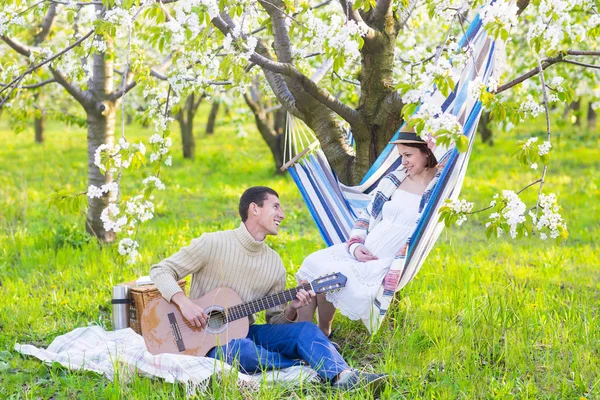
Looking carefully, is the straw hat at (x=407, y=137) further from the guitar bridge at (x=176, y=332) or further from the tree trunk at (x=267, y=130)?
the tree trunk at (x=267, y=130)

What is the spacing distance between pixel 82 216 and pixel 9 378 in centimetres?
357

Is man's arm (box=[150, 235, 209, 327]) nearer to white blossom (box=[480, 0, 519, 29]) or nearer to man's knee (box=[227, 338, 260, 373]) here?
man's knee (box=[227, 338, 260, 373])

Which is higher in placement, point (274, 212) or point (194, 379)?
point (274, 212)

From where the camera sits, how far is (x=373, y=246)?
3.64 m

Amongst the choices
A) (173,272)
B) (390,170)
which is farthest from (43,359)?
(390,170)

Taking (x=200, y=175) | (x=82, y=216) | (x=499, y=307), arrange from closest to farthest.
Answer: (x=499, y=307) → (x=82, y=216) → (x=200, y=175)

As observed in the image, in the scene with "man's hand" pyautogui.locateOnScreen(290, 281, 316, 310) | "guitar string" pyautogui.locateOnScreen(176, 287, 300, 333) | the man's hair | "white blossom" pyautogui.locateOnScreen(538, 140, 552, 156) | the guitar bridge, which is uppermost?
"white blossom" pyautogui.locateOnScreen(538, 140, 552, 156)

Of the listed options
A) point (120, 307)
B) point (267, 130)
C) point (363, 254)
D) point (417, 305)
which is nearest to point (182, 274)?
point (120, 307)

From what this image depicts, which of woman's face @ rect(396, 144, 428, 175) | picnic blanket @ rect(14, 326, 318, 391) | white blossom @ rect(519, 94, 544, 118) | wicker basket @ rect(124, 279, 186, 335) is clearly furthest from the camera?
wicker basket @ rect(124, 279, 186, 335)

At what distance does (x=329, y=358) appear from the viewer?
3.18 m

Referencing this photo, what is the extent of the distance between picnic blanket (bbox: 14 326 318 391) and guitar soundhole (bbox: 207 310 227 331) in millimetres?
207

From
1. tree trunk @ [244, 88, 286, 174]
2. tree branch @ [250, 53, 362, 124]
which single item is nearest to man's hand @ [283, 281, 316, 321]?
tree branch @ [250, 53, 362, 124]

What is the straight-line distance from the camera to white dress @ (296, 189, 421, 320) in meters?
3.40

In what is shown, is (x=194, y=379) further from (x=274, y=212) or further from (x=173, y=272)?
(x=274, y=212)
